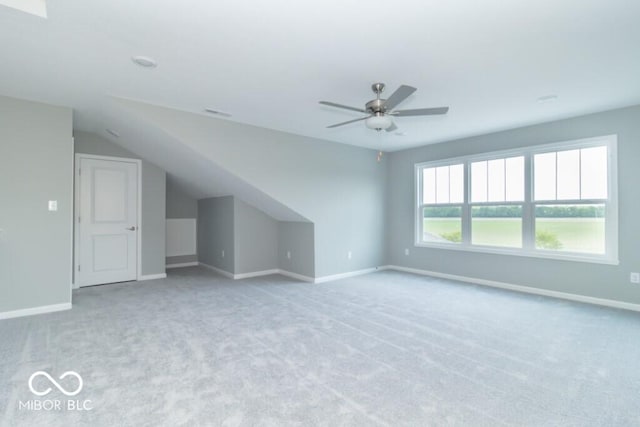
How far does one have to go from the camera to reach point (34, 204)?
12.0ft

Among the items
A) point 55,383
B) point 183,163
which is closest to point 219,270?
point 183,163

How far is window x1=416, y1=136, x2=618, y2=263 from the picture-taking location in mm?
4074

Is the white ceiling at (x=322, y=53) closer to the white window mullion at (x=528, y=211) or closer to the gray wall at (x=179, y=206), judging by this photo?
the white window mullion at (x=528, y=211)

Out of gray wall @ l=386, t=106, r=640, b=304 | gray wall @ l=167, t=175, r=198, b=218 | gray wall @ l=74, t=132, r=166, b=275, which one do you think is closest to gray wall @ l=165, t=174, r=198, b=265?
gray wall @ l=167, t=175, r=198, b=218

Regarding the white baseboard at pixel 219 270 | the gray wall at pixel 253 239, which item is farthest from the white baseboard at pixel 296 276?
the white baseboard at pixel 219 270

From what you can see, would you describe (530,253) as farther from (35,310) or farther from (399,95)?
(35,310)

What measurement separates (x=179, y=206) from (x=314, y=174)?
3.49 m

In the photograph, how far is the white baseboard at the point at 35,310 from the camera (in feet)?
11.5

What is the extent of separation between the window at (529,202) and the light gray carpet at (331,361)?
0.92 m

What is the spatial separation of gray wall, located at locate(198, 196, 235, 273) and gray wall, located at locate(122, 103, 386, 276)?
1.32 meters

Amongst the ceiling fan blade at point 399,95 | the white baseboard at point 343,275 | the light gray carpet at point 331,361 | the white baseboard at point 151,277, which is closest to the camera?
the light gray carpet at point 331,361

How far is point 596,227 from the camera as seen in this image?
13.5 ft

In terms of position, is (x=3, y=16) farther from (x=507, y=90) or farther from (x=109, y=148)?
(x=507, y=90)

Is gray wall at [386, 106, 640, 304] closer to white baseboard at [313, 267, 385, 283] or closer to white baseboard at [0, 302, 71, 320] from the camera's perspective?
white baseboard at [313, 267, 385, 283]
